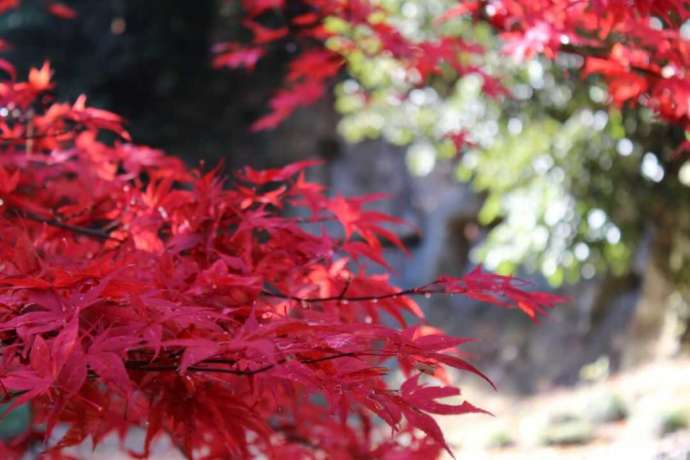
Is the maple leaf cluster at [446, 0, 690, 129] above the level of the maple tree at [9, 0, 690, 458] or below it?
above

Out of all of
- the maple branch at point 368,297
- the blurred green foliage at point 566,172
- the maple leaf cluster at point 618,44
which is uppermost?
the maple leaf cluster at point 618,44

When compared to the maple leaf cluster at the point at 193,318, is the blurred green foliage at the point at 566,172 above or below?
below

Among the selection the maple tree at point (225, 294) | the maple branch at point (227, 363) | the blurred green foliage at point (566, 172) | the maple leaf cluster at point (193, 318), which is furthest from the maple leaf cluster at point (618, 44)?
the blurred green foliage at point (566, 172)

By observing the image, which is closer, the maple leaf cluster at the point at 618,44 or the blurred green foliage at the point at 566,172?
the maple leaf cluster at the point at 618,44

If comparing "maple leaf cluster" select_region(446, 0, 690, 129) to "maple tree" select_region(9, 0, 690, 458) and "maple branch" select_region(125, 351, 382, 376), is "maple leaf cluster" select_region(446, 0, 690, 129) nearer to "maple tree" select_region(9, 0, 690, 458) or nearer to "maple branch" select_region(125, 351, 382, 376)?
"maple tree" select_region(9, 0, 690, 458)

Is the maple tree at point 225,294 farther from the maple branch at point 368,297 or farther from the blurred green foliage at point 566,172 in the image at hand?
the blurred green foliage at point 566,172

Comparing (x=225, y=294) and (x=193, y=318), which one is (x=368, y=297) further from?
(x=193, y=318)

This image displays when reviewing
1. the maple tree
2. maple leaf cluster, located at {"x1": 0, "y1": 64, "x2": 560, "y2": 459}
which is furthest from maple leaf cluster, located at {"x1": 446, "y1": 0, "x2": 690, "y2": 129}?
maple leaf cluster, located at {"x1": 0, "y1": 64, "x2": 560, "y2": 459}

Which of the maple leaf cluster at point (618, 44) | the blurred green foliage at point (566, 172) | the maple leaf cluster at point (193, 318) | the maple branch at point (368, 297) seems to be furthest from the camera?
the blurred green foliage at point (566, 172)

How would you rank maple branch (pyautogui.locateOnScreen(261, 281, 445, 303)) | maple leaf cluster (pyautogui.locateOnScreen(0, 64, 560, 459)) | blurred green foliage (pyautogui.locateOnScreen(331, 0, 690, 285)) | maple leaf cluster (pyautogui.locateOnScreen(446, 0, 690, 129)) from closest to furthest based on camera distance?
maple leaf cluster (pyautogui.locateOnScreen(0, 64, 560, 459)), maple branch (pyautogui.locateOnScreen(261, 281, 445, 303)), maple leaf cluster (pyautogui.locateOnScreen(446, 0, 690, 129)), blurred green foliage (pyautogui.locateOnScreen(331, 0, 690, 285))

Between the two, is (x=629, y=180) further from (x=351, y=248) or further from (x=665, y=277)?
(x=351, y=248)

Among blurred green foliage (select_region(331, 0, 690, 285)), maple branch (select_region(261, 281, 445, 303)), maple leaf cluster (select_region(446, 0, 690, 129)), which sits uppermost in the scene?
maple leaf cluster (select_region(446, 0, 690, 129))

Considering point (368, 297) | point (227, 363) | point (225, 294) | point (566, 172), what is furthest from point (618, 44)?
point (566, 172)

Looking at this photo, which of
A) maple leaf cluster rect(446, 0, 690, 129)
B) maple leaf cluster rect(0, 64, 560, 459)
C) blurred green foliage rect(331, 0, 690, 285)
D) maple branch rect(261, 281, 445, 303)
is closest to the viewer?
maple leaf cluster rect(0, 64, 560, 459)
